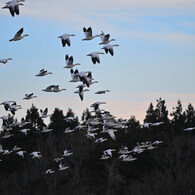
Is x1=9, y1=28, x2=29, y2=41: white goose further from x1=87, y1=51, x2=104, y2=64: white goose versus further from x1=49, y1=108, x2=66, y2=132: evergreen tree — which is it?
x1=49, y1=108, x2=66, y2=132: evergreen tree

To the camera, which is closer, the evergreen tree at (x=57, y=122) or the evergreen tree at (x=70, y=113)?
the evergreen tree at (x=57, y=122)

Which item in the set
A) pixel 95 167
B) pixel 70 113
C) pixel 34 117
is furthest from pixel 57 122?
pixel 95 167

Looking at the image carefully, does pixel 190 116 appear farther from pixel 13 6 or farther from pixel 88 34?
pixel 13 6

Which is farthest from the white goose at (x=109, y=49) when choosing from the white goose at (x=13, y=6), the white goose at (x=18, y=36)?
the white goose at (x=13, y=6)

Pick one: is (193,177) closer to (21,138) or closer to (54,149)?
(54,149)

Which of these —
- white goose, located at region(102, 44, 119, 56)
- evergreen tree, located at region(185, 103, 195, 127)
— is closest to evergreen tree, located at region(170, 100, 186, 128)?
evergreen tree, located at region(185, 103, 195, 127)

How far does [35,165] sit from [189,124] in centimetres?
3790

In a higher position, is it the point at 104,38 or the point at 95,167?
the point at 104,38

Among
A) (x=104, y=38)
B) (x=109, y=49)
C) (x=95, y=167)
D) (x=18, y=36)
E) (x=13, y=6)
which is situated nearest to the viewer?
(x=13, y=6)

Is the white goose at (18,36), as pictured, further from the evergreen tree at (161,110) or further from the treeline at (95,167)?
the evergreen tree at (161,110)

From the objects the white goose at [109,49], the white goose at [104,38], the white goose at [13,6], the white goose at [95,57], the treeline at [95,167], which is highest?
the white goose at [13,6]

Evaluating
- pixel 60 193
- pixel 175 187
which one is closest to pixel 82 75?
pixel 175 187

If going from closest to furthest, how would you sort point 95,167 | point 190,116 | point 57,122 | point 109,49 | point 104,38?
1. point 104,38
2. point 109,49
3. point 95,167
4. point 57,122
5. point 190,116

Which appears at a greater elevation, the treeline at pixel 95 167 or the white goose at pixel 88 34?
the white goose at pixel 88 34
